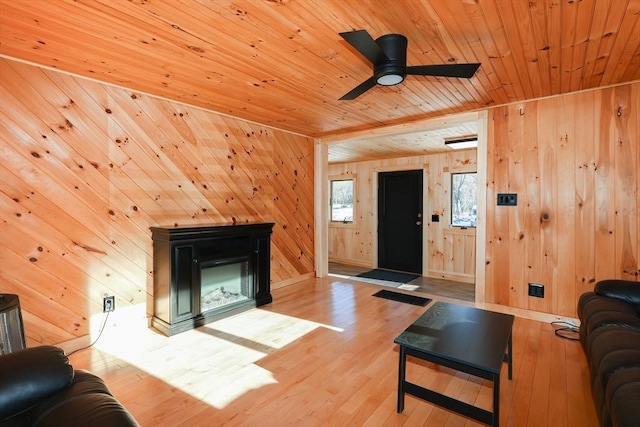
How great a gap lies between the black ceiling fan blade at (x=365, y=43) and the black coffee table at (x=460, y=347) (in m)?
1.75

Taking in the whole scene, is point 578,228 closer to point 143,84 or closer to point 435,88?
point 435,88

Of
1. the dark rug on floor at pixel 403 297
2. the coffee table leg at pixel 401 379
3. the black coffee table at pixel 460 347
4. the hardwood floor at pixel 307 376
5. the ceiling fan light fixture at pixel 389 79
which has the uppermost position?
the ceiling fan light fixture at pixel 389 79

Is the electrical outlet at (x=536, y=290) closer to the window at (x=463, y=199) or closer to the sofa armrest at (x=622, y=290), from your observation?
the sofa armrest at (x=622, y=290)

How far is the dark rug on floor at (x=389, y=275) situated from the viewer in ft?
19.1

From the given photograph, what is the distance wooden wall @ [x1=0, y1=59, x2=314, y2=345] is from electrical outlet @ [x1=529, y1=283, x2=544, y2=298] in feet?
12.0

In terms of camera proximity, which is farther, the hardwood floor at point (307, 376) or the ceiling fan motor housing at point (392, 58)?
the ceiling fan motor housing at point (392, 58)

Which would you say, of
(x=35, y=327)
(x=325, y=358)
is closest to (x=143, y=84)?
(x=35, y=327)

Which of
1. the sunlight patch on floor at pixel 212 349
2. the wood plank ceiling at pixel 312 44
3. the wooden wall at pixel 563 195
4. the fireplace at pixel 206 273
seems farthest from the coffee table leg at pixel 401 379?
the wooden wall at pixel 563 195

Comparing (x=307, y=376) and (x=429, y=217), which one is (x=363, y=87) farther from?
(x=429, y=217)

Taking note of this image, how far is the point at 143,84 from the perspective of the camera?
9.43 ft

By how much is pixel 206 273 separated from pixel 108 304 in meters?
0.91

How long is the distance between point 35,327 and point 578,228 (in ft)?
16.8

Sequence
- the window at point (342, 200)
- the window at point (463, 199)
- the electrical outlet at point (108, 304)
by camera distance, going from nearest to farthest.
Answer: the electrical outlet at point (108, 304)
the window at point (463, 199)
the window at point (342, 200)

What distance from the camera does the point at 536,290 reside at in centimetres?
339
